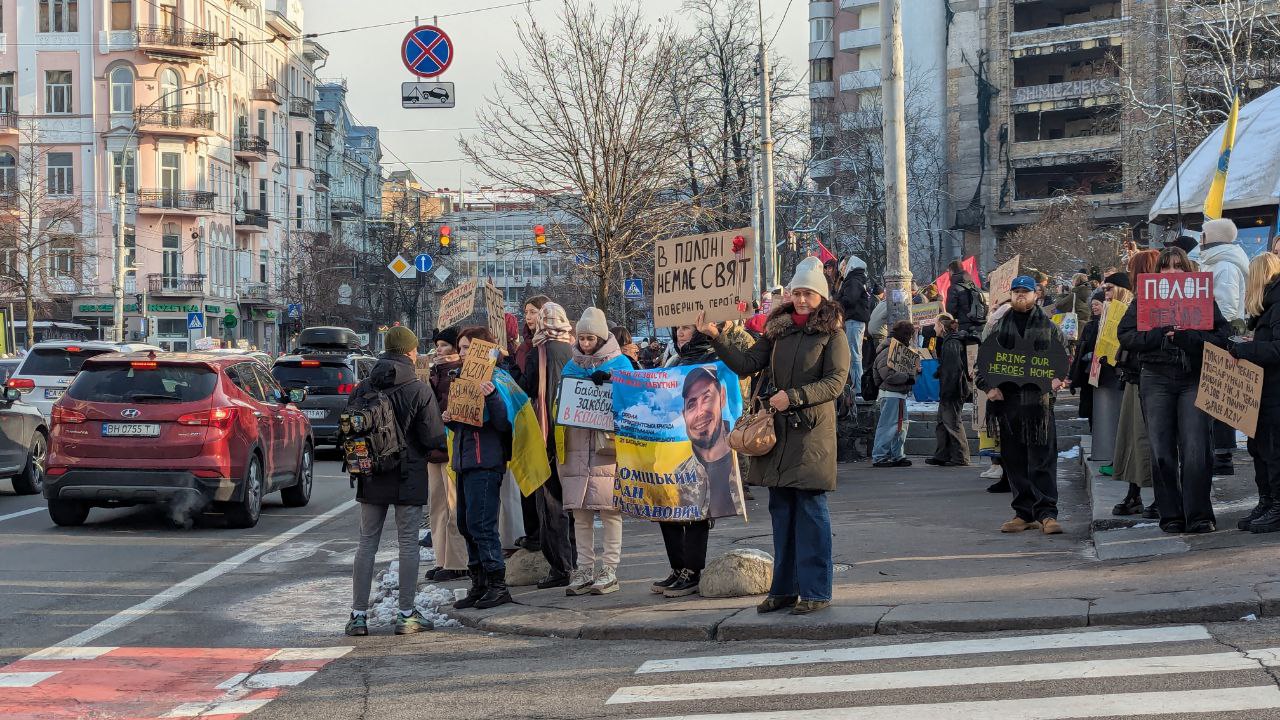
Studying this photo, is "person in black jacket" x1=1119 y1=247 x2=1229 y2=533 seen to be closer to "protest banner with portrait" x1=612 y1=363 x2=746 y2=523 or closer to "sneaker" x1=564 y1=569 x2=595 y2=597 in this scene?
"protest banner with portrait" x1=612 y1=363 x2=746 y2=523

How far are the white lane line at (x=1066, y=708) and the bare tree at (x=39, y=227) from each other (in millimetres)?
49660

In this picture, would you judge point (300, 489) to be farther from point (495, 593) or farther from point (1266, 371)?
point (1266, 371)

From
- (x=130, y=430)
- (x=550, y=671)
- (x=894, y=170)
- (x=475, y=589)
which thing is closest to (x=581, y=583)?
(x=475, y=589)

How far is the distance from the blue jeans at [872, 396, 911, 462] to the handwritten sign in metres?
8.67

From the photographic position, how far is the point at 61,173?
7062cm

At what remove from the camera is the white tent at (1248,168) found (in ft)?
62.2

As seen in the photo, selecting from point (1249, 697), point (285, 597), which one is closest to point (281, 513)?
point (285, 597)

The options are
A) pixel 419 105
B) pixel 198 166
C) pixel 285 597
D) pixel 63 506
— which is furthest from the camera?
pixel 198 166

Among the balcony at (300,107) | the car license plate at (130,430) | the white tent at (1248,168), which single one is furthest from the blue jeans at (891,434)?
the balcony at (300,107)

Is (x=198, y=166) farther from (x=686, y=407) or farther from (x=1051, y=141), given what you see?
(x=686, y=407)

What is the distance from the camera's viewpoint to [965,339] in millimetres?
17172

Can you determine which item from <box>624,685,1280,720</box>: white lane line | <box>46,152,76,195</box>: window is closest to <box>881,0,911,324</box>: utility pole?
<box>624,685,1280,720</box>: white lane line

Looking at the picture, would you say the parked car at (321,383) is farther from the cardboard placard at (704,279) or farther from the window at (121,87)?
the window at (121,87)

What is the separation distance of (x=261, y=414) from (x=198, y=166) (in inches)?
2452
